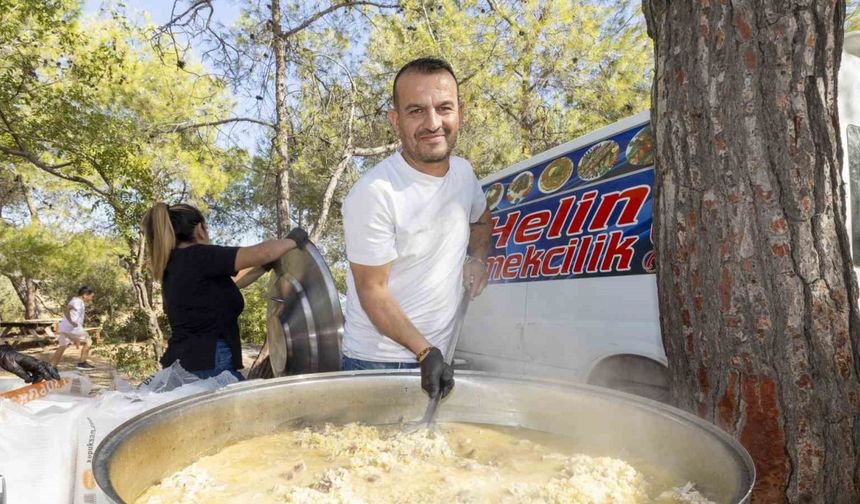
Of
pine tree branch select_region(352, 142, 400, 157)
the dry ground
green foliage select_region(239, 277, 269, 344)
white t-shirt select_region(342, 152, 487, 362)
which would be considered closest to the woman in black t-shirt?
white t-shirt select_region(342, 152, 487, 362)

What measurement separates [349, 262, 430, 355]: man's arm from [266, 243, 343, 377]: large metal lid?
0.45 m

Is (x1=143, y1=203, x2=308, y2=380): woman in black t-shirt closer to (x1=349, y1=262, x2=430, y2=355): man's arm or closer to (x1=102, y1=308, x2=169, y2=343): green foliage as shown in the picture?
(x1=349, y1=262, x2=430, y2=355): man's arm

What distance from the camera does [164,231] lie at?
3102 millimetres

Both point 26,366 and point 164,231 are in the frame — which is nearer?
point 26,366

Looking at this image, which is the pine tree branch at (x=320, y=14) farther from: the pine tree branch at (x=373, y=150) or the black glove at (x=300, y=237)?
the black glove at (x=300, y=237)

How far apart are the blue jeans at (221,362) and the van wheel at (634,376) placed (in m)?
2.23

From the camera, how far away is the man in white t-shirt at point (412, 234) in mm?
2090

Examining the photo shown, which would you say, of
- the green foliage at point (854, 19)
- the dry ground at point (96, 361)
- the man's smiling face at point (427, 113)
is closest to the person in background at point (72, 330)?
the dry ground at point (96, 361)

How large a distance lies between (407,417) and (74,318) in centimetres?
1275

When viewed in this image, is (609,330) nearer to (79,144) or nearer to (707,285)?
(707,285)

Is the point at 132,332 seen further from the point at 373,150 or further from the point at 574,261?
the point at 574,261

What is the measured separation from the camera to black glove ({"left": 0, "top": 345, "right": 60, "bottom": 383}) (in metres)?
2.43

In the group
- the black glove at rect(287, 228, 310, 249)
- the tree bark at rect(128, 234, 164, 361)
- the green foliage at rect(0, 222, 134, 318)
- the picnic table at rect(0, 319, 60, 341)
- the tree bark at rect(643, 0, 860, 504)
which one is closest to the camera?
the tree bark at rect(643, 0, 860, 504)

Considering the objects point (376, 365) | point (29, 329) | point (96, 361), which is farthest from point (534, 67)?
point (29, 329)
